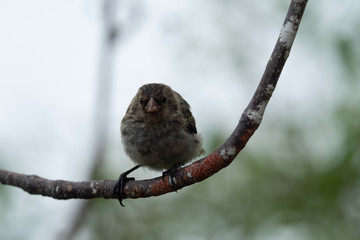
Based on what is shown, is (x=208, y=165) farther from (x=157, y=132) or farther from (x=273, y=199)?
(x=273, y=199)

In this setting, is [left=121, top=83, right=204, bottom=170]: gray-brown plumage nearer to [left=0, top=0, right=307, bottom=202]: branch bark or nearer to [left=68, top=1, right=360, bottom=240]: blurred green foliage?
[left=0, top=0, right=307, bottom=202]: branch bark

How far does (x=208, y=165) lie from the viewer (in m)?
3.06

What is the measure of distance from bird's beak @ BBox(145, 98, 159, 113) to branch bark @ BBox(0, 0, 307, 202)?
2.72 feet

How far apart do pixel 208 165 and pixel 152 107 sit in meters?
1.40

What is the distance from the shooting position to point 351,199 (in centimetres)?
546

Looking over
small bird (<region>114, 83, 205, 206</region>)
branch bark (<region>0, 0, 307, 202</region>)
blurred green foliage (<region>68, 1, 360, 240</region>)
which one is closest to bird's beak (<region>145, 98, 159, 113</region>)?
small bird (<region>114, 83, 205, 206</region>)

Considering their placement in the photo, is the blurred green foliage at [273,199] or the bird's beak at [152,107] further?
the blurred green foliage at [273,199]

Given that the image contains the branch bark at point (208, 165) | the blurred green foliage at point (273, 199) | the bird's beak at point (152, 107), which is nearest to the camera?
the branch bark at point (208, 165)

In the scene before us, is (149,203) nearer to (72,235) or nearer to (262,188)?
(262,188)

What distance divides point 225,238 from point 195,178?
2.78 meters

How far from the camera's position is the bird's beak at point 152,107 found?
14.2ft

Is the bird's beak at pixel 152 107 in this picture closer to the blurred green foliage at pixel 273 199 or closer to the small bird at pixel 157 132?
the small bird at pixel 157 132

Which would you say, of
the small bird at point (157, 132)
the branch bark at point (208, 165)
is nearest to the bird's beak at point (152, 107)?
the small bird at point (157, 132)

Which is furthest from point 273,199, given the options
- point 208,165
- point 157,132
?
point 208,165
